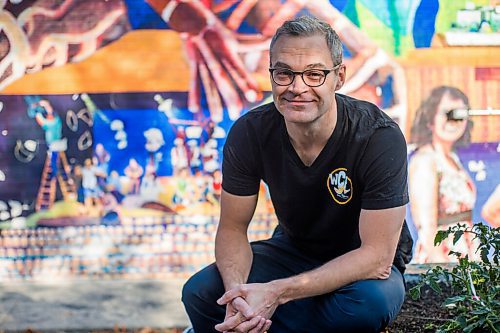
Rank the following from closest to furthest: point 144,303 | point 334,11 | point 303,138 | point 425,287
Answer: point 303,138 → point 425,287 → point 144,303 → point 334,11

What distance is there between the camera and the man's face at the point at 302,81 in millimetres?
3117

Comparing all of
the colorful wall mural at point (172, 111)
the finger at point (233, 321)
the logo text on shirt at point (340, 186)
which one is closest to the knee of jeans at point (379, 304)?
the logo text on shirt at point (340, 186)

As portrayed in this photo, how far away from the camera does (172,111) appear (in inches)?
228

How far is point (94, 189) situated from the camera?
5.88m

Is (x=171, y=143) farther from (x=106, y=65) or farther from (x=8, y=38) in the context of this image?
(x=8, y=38)

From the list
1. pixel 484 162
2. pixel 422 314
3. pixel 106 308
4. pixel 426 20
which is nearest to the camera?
pixel 422 314

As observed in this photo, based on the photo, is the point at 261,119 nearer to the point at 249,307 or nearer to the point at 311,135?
the point at 311,135

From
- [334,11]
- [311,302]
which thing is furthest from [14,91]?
[311,302]

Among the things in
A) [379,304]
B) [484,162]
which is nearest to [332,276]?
[379,304]

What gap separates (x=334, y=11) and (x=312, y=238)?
106 inches

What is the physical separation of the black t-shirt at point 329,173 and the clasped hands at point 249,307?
0.44 meters

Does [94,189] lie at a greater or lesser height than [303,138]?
lesser

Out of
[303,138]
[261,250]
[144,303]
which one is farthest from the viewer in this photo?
[144,303]

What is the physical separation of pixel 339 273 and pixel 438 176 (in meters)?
2.95
